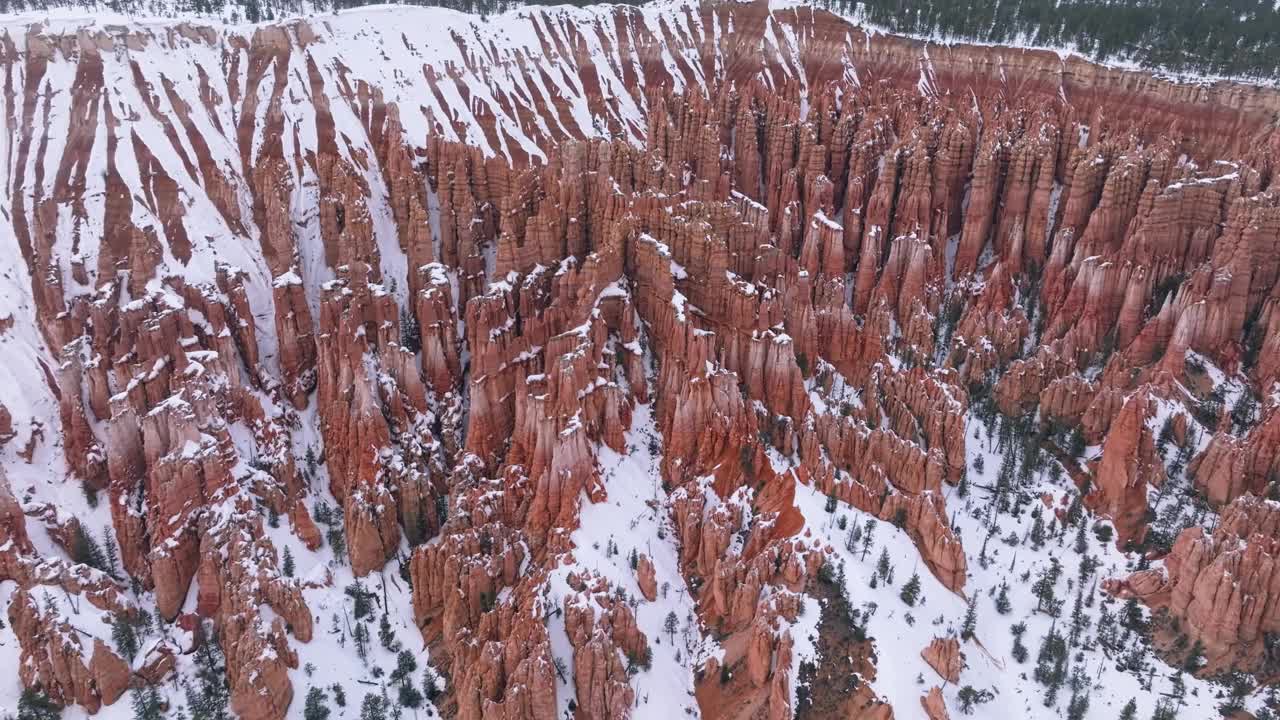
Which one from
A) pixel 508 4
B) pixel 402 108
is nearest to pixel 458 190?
pixel 402 108

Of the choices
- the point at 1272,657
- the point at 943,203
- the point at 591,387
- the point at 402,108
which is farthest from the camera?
the point at 402,108

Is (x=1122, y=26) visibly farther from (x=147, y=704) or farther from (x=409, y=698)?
(x=147, y=704)

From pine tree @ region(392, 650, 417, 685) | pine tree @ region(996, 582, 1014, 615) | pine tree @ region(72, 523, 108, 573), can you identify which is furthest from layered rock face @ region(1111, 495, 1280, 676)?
pine tree @ region(72, 523, 108, 573)

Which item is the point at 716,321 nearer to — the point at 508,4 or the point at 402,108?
the point at 402,108

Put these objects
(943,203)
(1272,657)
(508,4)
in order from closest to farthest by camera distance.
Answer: (1272,657) < (943,203) < (508,4)

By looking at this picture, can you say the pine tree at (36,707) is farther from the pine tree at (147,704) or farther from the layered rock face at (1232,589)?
the layered rock face at (1232,589)

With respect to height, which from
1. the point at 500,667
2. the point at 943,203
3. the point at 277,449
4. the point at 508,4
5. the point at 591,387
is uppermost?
Answer: the point at 508,4
